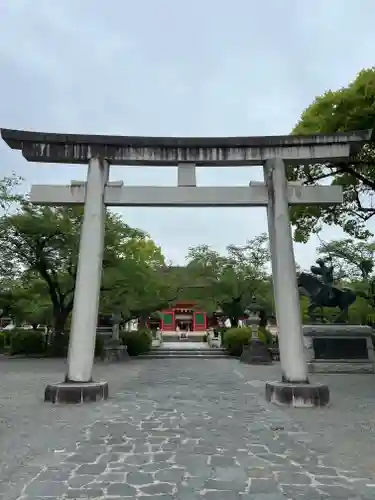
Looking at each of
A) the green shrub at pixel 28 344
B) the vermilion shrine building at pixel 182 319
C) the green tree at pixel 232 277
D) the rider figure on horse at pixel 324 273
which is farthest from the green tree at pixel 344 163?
the vermilion shrine building at pixel 182 319

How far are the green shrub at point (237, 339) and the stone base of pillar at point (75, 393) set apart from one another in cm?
1638

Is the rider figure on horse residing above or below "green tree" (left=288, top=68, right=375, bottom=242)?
below

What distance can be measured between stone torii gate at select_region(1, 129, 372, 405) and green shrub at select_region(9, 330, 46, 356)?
1749 centimetres

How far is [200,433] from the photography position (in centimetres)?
583

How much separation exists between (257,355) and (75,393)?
1336 centimetres

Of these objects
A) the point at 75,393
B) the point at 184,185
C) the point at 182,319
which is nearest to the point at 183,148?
the point at 184,185

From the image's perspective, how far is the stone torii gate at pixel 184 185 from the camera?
873 cm

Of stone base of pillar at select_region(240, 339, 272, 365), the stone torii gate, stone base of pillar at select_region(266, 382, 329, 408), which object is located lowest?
stone base of pillar at select_region(266, 382, 329, 408)

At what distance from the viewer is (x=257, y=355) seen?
1977 centimetres

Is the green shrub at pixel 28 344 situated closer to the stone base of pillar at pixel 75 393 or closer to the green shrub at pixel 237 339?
the green shrub at pixel 237 339

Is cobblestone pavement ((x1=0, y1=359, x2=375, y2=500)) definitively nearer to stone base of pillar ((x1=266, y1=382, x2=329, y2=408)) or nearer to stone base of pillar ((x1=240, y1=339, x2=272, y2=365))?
stone base of pillar ((x1=266, y1=382, x2=329, y2=408))

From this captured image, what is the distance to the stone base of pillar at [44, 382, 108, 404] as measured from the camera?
7906mm

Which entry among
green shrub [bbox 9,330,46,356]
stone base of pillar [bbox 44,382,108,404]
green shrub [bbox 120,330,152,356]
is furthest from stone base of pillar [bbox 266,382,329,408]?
green shrub [bbox 9,330,46,356]

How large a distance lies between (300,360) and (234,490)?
488cm
